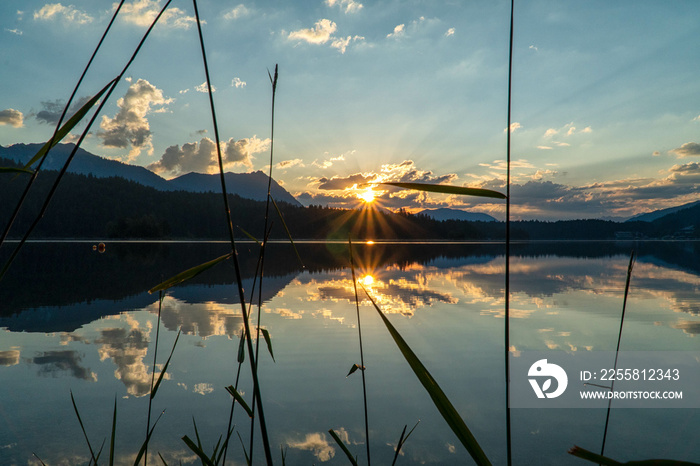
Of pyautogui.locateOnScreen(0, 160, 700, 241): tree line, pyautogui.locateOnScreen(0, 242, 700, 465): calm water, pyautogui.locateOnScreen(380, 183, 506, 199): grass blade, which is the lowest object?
pyautogui.locateOnScreen(0, 242, 700, 465): calm water

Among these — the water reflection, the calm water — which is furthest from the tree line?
the water reflection

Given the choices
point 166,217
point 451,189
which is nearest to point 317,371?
point 451,189

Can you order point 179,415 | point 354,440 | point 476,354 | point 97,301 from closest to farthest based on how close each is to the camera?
point 354,440
point 179,415
point 476,354
point 97,301

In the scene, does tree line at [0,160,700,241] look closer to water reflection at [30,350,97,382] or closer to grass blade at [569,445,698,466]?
water reflection at [30,350,97,382]

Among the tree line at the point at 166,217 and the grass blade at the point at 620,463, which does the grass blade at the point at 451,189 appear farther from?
the tree line at the point at 166,217

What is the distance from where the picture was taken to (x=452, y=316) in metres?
10.1

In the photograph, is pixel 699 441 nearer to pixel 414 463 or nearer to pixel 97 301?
pixel 414 463

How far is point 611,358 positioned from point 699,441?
238cm

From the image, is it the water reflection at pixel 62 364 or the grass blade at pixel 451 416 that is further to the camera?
the water reflection at pixel 62 364

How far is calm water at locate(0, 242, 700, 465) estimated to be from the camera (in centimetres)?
427

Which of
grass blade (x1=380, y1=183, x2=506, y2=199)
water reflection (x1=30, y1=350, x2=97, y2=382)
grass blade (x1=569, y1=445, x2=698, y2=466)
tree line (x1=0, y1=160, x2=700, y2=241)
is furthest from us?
tree line (x1=0, y1=160, x2=700, y2=241)

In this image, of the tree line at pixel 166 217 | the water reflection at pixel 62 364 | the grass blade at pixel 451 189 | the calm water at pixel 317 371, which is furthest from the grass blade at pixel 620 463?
the tree line at pixel 166 217

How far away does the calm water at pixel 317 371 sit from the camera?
4.27 m

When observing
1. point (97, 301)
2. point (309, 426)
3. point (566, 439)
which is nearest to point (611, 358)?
point (566, 439)
